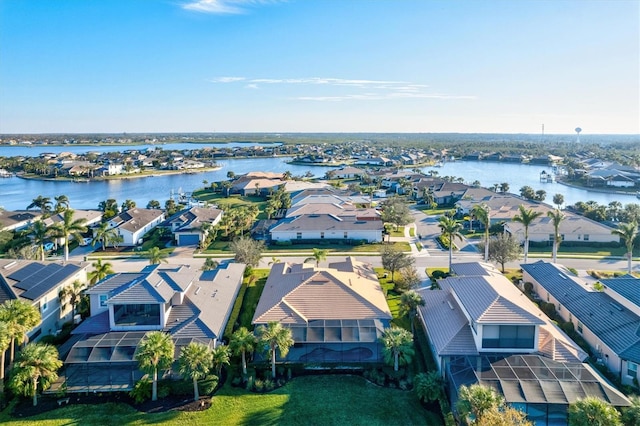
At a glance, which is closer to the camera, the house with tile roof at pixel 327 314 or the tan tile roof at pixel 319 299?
the house with tile roof at pixel 327 314

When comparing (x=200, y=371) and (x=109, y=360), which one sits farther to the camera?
(x=109, y=360)

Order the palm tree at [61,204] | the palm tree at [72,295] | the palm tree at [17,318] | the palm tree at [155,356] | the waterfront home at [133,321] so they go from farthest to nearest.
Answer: the palm tree at [61,204] → the palm tree at [72,295] → the waterfront home at [133,321] → the palm tree at [17,318] → the palm tree at [155,356]

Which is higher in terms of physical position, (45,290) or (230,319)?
(45,290)

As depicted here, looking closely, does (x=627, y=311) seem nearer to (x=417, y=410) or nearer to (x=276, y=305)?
(x=417, y=410)

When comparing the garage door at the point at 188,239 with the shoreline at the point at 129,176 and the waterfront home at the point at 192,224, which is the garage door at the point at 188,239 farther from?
the shoreline at the point at 129,176

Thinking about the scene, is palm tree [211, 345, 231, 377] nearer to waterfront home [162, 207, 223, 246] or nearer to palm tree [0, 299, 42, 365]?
palm tree [0, 299, 42, 365]

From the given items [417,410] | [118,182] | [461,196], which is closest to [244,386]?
[417,410]

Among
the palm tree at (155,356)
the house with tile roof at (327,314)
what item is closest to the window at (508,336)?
the house with tile roof at (327,314)
